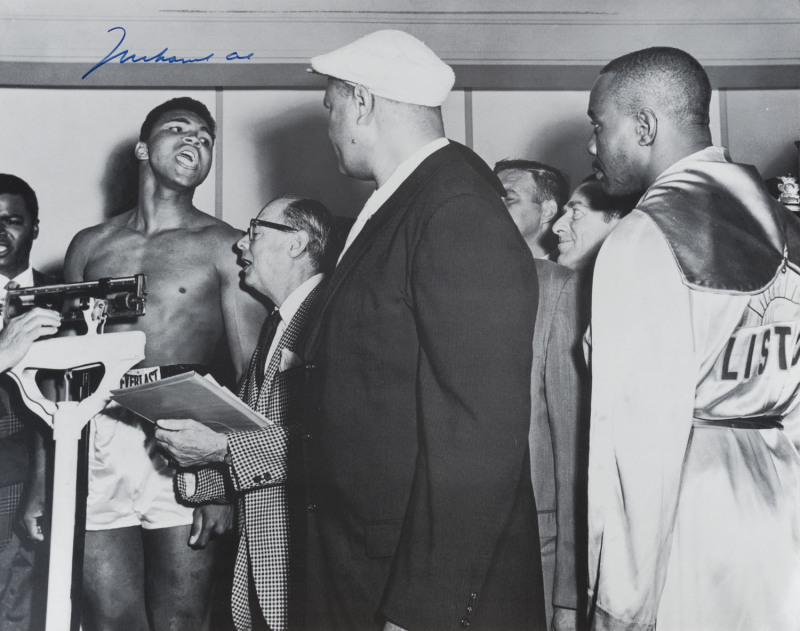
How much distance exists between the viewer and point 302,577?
1.29 m

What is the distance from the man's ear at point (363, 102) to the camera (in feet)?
4.42

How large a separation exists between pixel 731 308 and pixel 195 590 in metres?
1.72

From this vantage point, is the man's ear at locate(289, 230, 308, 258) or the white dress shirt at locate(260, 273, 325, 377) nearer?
the white dress shirt at locate(260, 273, 325, 377)

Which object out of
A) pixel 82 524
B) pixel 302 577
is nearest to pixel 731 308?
pixel 302 577

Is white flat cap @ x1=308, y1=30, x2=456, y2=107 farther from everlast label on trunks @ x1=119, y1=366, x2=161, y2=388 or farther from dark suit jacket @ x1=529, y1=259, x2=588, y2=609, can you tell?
everlast label on trunks @ x1=119, y1=366, x2=161, y2=388

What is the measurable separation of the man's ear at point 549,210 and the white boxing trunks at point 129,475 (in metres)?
1.25

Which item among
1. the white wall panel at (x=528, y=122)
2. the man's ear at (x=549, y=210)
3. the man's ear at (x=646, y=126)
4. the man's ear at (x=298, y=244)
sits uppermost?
the white wall panel at (x=528, y=122)

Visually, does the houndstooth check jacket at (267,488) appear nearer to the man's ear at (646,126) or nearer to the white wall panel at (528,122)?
the man's ear at (646,126)

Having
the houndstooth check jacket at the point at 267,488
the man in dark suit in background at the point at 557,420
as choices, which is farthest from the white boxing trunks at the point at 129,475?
the man in dark suit in background at the point at 557,420

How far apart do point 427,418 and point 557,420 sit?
77 cm

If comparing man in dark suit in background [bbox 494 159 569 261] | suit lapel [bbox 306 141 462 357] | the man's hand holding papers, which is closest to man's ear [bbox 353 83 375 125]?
suit lapel [bbox 306 141 462 357]

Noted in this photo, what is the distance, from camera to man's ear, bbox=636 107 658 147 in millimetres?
1482

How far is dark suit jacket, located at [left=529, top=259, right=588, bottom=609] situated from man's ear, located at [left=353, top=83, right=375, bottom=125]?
0.61 meters

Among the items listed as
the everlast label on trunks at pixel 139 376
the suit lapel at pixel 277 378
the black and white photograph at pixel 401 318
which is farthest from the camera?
the everlast label on trunks at pixel 139 376
